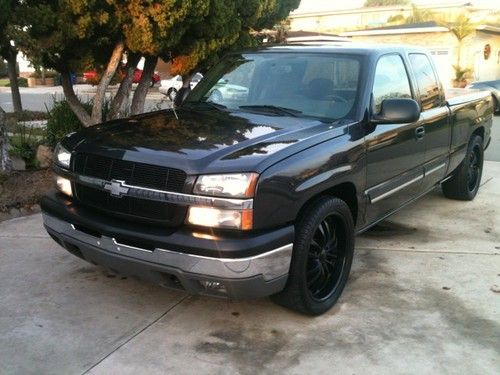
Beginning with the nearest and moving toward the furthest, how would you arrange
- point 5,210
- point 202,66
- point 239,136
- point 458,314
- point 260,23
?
point 239,136, point 458,314, point 5,210, point 202,66, point 260,23

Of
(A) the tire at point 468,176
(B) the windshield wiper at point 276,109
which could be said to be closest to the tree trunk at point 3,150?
(B) the windshield wiper at point 276,109

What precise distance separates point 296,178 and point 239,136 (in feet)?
1.74

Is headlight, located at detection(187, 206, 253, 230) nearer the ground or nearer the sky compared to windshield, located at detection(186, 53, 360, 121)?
nearer the ground

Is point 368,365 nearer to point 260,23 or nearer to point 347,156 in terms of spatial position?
point 347,156

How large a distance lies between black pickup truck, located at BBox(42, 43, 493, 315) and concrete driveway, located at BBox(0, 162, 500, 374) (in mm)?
298

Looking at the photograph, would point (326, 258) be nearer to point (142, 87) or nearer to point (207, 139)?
point (207, 139)

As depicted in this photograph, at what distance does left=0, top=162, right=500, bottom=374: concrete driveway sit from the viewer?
319 cm

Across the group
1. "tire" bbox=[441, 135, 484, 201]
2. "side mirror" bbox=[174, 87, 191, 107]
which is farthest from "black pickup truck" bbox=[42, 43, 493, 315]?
"tire" bbox=[441, 135, 484, 201]

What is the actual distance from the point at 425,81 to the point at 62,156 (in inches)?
133

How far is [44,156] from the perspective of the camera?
7086 millimetres

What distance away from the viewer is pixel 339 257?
396 centimetres

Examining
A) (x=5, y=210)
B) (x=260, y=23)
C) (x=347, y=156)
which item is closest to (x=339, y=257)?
(x=347, y=156)

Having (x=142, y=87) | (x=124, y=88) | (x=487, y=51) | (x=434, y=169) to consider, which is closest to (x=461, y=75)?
(x=487, y=51)

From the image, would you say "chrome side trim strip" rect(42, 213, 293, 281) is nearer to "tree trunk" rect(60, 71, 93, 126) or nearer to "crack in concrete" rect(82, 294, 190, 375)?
"crack in concrete" rect(82, 294, 190, 375)
